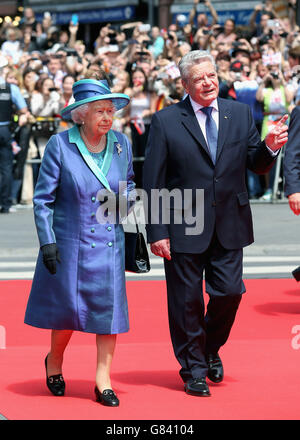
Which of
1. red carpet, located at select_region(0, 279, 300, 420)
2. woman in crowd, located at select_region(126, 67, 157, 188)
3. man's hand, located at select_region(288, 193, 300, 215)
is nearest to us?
red carpet, located at select_region(0, 279, 300, 420)

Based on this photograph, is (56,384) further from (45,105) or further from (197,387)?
(45,105)

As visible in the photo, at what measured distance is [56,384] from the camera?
6.17 m

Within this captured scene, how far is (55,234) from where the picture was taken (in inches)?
236

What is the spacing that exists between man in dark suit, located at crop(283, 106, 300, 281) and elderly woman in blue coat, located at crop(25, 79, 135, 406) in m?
1.92

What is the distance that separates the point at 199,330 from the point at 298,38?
12.6 metres

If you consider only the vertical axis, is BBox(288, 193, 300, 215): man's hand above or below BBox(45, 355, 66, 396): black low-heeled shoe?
above

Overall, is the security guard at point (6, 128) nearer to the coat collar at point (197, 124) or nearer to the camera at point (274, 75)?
the camera at point (274, 75)

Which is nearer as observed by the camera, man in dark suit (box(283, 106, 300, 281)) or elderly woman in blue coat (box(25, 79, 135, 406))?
elderly woman in blue coat (box(25, 79, 135, 406))

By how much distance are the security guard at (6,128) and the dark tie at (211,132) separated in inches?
391

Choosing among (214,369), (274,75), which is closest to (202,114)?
(214,369)

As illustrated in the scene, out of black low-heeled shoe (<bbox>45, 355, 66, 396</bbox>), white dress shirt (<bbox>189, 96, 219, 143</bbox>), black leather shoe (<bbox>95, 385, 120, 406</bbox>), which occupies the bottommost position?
black low-heeled shoe (<bbox>45, 355, 66, 396</bbox>)

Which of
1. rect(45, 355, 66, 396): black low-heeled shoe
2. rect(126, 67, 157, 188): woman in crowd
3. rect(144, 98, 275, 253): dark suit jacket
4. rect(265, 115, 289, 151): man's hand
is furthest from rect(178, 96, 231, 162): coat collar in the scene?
rect(126, 67, 157, 188): woman in crowd

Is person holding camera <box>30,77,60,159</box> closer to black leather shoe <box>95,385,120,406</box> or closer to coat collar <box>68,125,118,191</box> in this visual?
coat collar <box>68,125,118,191</box>

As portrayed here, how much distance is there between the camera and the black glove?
5.79 m
